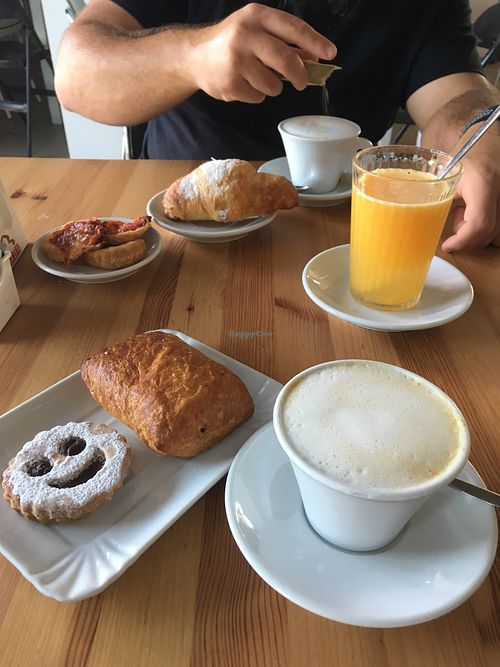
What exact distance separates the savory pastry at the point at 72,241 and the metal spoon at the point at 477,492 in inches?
24.8

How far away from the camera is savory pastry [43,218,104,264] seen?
2.72 feet

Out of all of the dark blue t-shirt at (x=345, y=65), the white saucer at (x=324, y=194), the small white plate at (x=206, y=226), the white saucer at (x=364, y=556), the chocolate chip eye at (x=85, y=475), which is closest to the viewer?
the white saucer at (x=364, y=556)

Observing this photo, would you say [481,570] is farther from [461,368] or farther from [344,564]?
[461,368]

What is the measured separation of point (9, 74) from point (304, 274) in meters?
3.92

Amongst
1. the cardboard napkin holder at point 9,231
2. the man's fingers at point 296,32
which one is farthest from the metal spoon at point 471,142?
the cardboard napkin holder at point 9,231

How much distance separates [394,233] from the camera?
718 mm

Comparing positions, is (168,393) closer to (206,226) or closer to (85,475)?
(85,475)

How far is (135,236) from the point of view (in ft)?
2.84

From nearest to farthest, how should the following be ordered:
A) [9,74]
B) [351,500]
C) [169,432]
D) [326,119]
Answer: [351,500] → [169,432] → [326,119] → [9,74]

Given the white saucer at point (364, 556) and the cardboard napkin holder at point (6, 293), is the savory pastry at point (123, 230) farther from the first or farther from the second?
the white saucer at point (364, 556)

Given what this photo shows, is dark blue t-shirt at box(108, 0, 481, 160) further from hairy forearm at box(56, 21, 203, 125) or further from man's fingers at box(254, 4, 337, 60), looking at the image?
man's fingers at box(254, 4, 337, 60)

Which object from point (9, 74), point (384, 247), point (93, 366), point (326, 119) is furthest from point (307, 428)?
point (9, 74)

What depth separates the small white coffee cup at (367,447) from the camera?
38 cm

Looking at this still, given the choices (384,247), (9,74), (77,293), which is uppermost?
(384,247)
